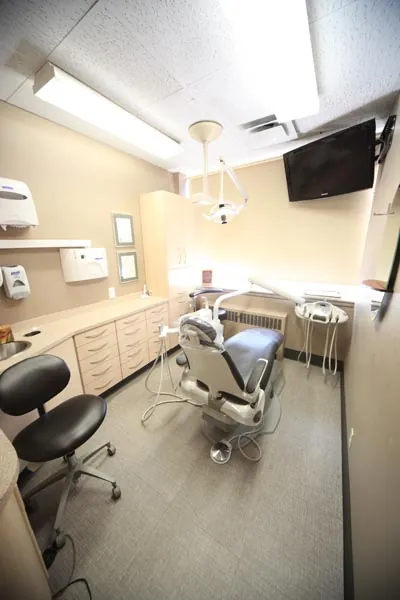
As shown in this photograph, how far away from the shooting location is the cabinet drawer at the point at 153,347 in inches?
107

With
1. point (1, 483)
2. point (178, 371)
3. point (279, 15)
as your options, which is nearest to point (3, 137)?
point (279, 15)

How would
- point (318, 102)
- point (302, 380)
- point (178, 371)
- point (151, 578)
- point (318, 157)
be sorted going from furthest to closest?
point (178, 371), point (302, 380), point (318, 157), point (318, 102), point (151, 578)

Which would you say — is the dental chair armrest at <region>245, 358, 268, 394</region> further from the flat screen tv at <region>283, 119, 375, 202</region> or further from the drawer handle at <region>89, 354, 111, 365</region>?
the flat screen tv at <region>283, 119, 375, 202</region>

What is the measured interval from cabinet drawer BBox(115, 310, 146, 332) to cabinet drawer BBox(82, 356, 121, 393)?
1.15ft

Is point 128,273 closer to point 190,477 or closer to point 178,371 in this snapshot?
point 178,371

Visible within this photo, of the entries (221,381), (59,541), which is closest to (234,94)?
(221,381)

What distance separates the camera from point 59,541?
1.14m

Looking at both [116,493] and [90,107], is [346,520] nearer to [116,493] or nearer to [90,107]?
[116,493]

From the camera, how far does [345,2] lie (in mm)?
1042

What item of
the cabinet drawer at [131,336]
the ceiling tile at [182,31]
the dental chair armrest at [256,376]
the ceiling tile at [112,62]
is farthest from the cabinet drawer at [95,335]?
the ceiling tile at [182,31]

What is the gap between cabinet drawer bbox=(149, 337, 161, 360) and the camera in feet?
8.89

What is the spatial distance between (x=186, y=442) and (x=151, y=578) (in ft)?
2.48

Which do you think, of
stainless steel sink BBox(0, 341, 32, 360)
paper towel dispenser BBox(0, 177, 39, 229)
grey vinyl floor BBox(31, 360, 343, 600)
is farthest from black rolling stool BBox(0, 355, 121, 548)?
paper towel dispenser BBox(0, 177, 39, 229)

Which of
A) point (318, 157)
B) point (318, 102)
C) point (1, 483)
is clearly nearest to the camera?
point (1, 483)
